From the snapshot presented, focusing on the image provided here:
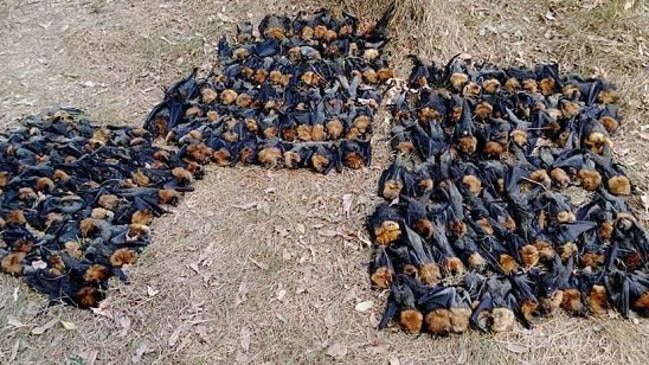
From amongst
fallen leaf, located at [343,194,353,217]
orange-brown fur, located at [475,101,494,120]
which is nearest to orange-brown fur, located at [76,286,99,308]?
fallen leaf, located at [343,194,353,217]

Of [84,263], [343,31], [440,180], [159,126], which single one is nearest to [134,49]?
[159,126]

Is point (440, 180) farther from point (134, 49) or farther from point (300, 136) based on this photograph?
point (134, 49)

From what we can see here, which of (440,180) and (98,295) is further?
(440,180)

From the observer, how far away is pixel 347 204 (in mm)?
3955

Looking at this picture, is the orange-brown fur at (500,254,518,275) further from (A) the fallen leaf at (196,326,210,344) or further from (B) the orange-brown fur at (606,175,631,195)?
(A) the fallen leaf at (196,326,210,344)

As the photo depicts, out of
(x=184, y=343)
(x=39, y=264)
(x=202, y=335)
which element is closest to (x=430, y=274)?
(x=202, y=335)

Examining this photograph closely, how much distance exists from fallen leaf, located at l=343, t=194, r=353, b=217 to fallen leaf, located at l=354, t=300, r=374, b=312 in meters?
0.72

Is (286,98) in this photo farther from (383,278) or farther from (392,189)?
(383,278)

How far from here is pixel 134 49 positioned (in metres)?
5.68

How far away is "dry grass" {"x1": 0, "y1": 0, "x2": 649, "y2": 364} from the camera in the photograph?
3.17 metres

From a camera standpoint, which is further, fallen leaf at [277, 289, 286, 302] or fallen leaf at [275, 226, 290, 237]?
fallen leaf at [275, 226, 290, 237]

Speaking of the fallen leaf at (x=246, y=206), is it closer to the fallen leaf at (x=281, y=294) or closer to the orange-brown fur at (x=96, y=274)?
the fallen leaf at (x=281, y=294)

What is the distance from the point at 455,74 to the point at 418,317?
2401mm

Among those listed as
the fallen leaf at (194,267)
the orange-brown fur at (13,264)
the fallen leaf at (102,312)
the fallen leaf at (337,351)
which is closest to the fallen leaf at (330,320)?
the fallen leaf at (337,351)
